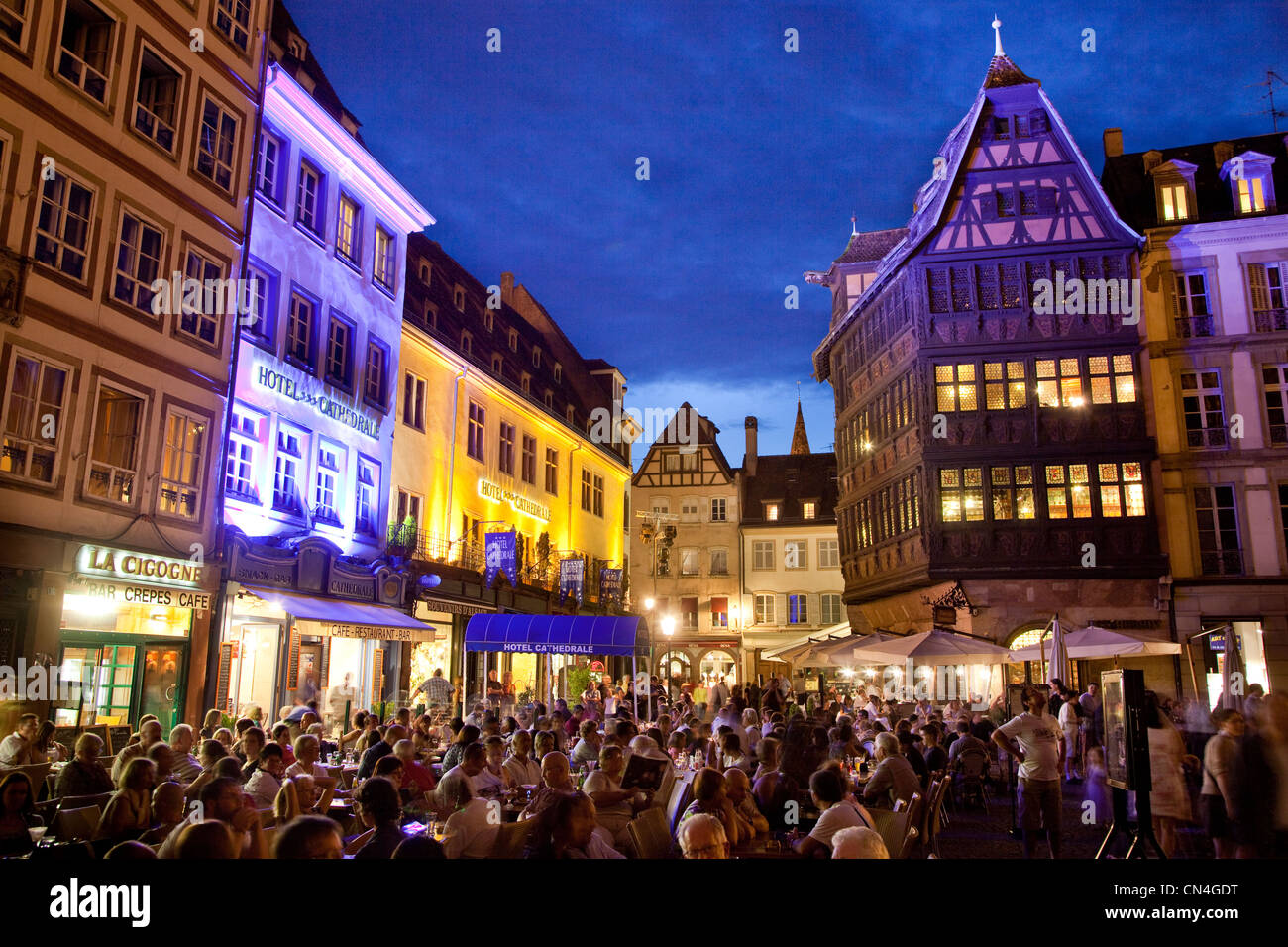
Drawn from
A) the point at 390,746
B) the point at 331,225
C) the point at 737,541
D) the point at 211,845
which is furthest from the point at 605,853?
the point at 737,541

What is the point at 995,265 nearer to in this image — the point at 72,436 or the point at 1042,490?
the point at 1042,490

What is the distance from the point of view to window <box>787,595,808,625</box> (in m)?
45.2

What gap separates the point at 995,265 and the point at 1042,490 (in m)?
6.51

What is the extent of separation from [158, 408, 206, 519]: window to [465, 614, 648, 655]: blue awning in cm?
750

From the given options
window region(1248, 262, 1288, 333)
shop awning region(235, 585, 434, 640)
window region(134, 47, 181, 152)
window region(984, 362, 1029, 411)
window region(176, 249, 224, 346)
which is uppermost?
window region(1248, 262, 1288, 333)

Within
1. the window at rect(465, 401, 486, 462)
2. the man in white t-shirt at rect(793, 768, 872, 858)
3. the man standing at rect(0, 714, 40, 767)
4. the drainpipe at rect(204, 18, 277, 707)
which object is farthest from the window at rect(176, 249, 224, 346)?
the man in white t-shirt at rect(793, 768, 872, 858)

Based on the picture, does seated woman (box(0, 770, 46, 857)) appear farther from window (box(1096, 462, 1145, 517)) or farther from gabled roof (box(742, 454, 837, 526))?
gabled roof (box(742, 454, 837, 526))

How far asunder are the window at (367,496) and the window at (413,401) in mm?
2033

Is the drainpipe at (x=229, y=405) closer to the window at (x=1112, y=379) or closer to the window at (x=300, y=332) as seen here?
the window at (x=300, y=332)

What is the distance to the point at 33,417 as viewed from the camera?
520 inches

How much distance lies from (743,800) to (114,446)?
1194 centimetres

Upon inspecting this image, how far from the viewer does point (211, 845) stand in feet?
12.1

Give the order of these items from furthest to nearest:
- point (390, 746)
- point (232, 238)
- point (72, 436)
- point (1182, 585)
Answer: point (1182, 585), point (232, 238), point (72, 436), point (390, 746)

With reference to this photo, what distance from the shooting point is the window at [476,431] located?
89.0 ft
